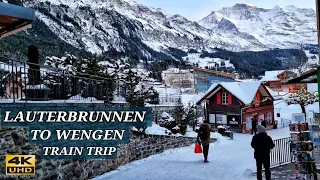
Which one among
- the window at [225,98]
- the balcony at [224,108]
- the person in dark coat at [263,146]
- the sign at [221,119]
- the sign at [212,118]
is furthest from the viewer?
the sign at [212,118]

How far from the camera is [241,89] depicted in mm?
32875

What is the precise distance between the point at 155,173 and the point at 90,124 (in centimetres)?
249

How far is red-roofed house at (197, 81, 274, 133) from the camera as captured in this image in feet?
103

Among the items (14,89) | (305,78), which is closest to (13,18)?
(14,89)

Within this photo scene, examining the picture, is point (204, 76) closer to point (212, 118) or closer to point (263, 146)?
point (212, 118)

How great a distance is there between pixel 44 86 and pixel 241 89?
1052 inches

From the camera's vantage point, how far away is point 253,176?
926cm

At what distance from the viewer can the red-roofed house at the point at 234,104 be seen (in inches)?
1235

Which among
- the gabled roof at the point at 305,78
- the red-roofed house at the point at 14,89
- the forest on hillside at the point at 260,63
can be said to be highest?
the forest on hillside at the point at 260,63

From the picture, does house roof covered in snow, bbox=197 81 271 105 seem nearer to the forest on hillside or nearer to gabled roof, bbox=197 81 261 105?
gabled roof, bbox=197 81 261 105

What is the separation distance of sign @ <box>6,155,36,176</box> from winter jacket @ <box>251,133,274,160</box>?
527 cm

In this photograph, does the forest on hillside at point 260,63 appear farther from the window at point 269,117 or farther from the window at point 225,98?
the window at point 225,98

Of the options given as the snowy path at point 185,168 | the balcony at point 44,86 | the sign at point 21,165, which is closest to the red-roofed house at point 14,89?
the balcony at point 44,86

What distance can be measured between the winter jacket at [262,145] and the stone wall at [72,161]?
434 centimetres
